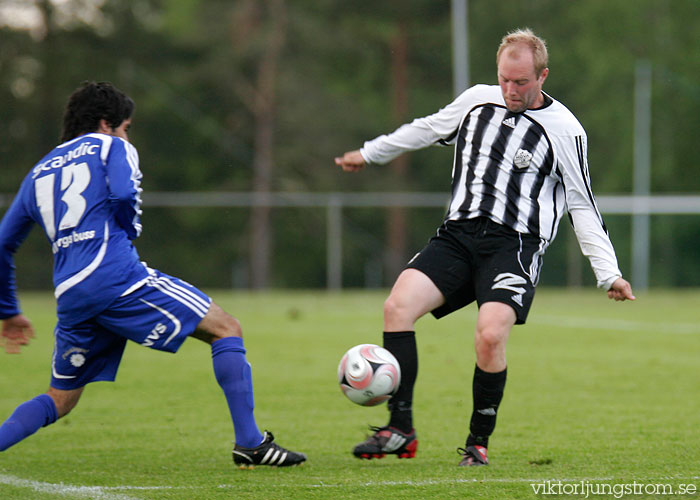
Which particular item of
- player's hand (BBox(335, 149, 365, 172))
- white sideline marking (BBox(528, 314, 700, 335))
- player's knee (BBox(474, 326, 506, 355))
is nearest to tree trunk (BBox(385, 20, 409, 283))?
white sideline marking (BBox(528, 314, 700, 335))

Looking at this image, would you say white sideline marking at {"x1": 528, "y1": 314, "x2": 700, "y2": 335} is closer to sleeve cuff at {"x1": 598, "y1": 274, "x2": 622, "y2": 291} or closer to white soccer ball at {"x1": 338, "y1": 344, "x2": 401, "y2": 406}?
sleeve cuff at {"x1": 598, "y1": 274, "x2": 622, "y2": 291}

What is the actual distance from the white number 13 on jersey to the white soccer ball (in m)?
1.41

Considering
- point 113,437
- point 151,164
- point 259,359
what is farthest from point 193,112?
point 113,437

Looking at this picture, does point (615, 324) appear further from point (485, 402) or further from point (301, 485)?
point (301, 485)

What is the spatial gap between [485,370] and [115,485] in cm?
181

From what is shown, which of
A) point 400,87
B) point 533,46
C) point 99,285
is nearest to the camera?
point 99,285

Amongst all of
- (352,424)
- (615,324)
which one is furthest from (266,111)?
(352,424)

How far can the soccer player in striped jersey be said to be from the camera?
5.17 m

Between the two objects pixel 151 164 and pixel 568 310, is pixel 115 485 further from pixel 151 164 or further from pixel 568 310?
pixel 151 164

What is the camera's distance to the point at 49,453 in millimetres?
5859

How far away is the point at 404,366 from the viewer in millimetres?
5332

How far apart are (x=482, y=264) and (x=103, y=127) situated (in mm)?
1932

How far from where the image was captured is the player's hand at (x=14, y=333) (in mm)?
5242

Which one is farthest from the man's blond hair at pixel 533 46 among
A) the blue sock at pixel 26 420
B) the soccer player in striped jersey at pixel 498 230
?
the blue sock at pixel 26 420
